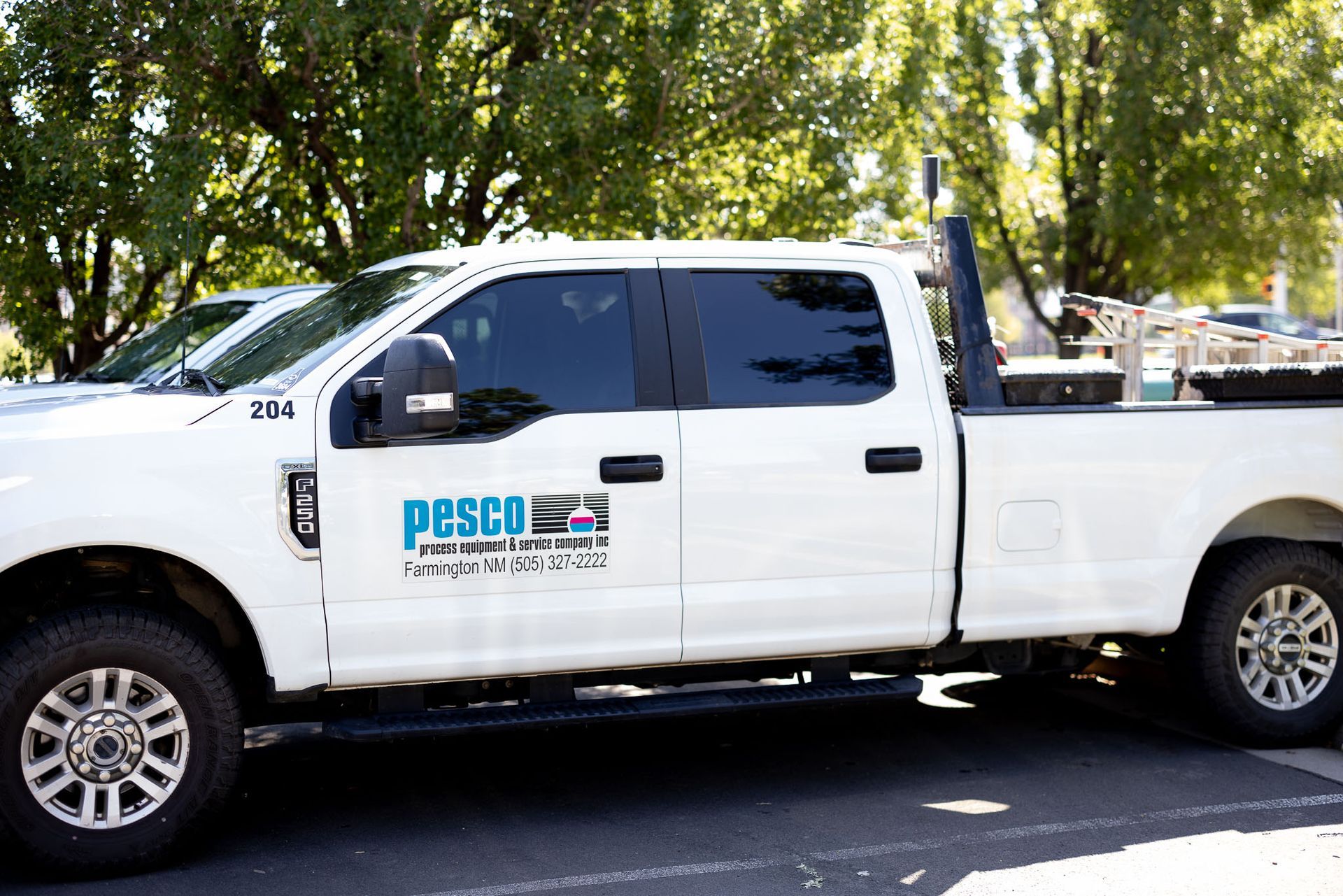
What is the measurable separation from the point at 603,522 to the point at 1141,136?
1661 cm

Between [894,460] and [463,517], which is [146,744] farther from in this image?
[894,460]

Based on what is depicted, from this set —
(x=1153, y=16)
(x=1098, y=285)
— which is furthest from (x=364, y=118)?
(x=1098, y=285)

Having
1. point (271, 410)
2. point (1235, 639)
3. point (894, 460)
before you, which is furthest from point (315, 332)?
point (1235, 639)

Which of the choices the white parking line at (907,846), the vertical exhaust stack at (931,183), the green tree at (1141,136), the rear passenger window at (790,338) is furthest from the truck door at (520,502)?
the green tree at (1141,136)

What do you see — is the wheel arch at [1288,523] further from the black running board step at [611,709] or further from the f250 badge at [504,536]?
the f250 badge at [504,536]

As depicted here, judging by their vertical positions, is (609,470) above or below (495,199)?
below

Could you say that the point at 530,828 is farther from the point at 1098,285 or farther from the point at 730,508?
the point at 1098,285

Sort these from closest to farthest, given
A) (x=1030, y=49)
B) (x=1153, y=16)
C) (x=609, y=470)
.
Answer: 1. (x=609, y=470)
2. (x=1153, y=16)
3. (x=1030, y=49)

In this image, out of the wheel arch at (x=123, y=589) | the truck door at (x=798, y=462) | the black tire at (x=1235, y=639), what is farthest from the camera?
the black tire at (x=1235, y=639)

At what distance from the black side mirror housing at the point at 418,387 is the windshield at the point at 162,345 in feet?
15.7

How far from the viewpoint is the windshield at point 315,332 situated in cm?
495

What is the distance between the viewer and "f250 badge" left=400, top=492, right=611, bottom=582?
4820mm

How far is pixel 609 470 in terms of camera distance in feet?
16.4

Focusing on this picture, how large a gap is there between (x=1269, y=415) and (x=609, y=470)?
2822 millimetres
